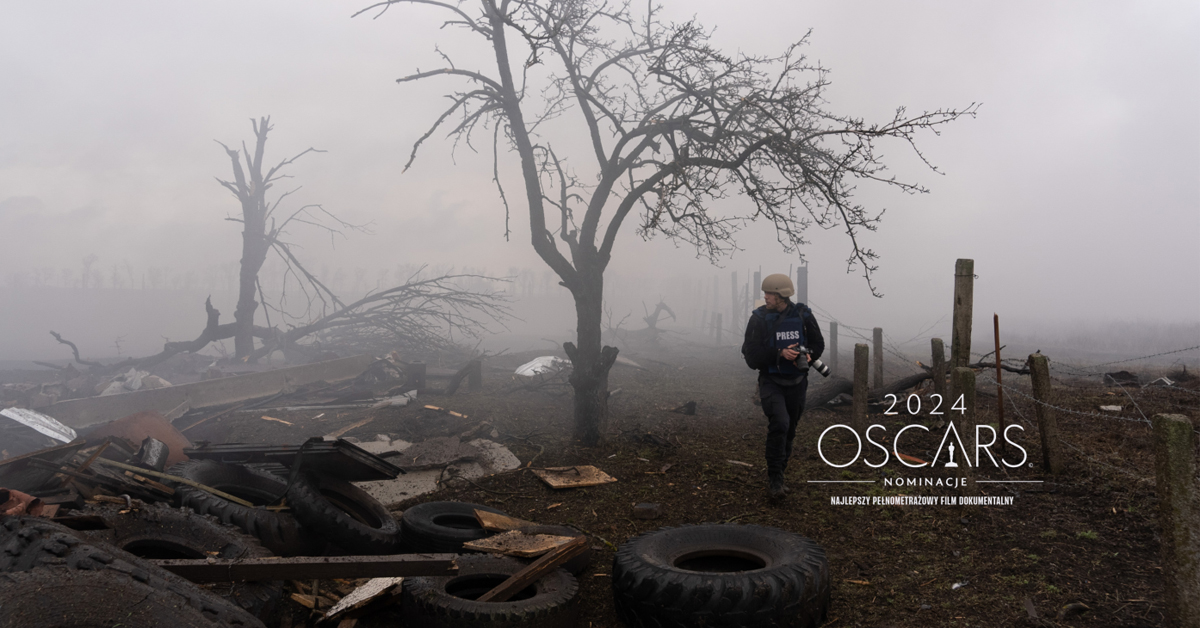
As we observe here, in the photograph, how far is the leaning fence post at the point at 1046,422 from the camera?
576cm

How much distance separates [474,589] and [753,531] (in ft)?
6.48

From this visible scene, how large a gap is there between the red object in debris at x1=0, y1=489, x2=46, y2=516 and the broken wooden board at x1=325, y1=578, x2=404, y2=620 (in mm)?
2280

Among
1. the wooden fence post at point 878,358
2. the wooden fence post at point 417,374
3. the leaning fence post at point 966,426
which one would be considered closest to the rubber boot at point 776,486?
the leaning fence post at point 966,426

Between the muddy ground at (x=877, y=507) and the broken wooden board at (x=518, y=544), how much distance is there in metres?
0.41

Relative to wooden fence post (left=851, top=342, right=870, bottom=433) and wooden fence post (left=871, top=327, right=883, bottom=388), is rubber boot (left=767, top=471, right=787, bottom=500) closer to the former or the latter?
wooden fence post (left=851, top=342, right=870, bottom=433)

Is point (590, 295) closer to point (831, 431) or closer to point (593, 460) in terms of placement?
point (593, 460)

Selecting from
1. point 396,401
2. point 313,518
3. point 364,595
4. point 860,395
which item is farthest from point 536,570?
point 396,401

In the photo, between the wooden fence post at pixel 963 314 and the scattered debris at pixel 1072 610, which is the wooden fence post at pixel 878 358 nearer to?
the wooden fence post at pixel 963 314

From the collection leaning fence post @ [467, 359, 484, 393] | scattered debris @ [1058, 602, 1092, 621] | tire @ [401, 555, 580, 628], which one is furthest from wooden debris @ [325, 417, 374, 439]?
scattered debris @ [1058, 602, 1092, 621]

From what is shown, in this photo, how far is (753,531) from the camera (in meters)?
4.32

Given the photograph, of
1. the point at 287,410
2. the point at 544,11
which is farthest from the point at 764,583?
the point at 287,410

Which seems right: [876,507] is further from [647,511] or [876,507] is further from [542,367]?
[542,367]

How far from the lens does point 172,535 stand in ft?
13.5

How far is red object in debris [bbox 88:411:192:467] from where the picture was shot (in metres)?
7.54
